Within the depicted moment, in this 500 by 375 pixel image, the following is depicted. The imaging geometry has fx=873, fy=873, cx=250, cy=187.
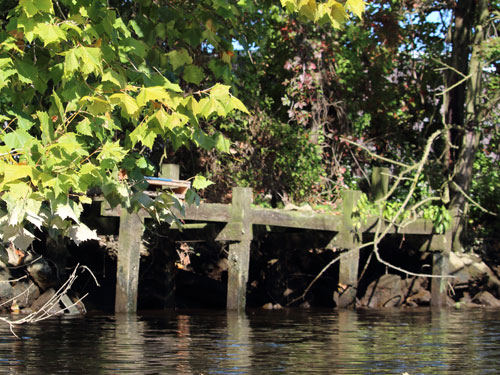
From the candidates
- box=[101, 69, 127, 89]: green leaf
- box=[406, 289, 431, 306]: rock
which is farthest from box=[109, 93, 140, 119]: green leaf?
box=[406, 289, 431, 306]: rock

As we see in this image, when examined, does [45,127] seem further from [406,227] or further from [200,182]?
[406,227]

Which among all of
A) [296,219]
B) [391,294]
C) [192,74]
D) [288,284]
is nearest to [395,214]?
[296,219]

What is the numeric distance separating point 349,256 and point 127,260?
4.88 m

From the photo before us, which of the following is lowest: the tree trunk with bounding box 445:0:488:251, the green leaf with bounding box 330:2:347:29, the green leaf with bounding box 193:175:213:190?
the green leaf with bounding box 193:175:213:190

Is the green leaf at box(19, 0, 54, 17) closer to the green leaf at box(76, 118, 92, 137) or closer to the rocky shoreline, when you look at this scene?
the green leaf at box(76, 118, 92, 137)

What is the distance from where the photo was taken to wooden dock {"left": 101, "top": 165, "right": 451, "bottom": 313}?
550 inches

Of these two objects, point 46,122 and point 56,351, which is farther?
point 56,351

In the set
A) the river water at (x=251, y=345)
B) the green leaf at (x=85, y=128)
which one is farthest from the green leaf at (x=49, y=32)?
the river water at (x=251, y=345)

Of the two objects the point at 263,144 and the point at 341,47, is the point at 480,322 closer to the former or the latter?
the point at 263,144

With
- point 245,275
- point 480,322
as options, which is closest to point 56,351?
point 245,275

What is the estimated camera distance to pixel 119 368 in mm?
7727

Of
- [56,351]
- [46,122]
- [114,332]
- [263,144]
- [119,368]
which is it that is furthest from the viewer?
[263,144]

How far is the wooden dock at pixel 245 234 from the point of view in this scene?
1398cm

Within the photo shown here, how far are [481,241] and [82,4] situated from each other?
1807cm
